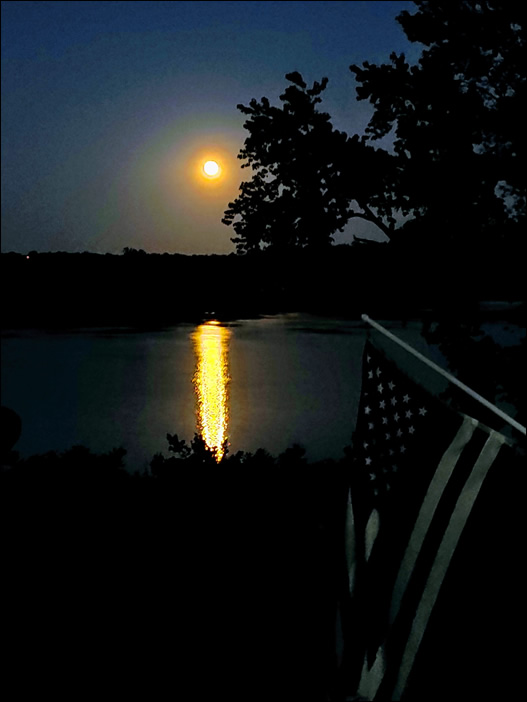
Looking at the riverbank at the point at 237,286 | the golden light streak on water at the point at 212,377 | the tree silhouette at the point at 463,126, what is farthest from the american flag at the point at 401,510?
the golden light streak on water at the point at 212,377

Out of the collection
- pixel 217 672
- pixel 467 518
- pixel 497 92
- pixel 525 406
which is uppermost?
pixel 497 92

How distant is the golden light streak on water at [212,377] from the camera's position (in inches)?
2107

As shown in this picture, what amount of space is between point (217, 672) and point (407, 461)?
21.1 feet

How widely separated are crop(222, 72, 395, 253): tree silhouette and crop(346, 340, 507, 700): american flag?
10883 millimetres

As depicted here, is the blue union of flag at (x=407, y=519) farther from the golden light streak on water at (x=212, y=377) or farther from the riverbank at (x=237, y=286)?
the golden light streak on water at (x=212, y=377)

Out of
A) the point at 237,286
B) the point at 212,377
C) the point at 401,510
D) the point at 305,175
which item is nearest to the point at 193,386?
the point at 212,377

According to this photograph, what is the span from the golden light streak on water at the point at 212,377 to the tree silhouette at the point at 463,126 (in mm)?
37766

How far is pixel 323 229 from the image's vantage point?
1633 centimetres

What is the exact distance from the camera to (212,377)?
56719mm

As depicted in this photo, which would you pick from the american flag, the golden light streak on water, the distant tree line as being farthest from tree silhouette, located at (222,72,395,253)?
the golden light streak on water

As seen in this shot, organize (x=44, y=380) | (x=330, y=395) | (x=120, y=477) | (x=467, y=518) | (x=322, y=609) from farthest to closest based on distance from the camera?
(x=330, y=395)
(x=44, y=380)
(x=120, y=477)
(x=322, y=609)
(x=467, y=518)

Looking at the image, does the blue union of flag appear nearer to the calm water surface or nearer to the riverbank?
the riverbank

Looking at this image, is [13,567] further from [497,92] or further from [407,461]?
[497,92]

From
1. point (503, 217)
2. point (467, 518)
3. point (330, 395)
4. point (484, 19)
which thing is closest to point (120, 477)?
point (503, 217)
